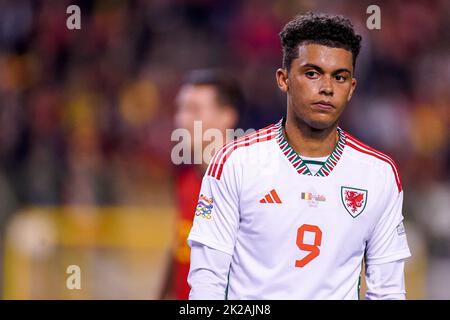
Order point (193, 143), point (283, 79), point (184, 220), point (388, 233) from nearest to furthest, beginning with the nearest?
point (388, 233)
point (283, 79)
point (184, 220)
point (193, 143)

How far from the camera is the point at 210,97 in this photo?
469 centimetres

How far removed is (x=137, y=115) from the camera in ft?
26.8

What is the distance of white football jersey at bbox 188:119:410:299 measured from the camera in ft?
9.32

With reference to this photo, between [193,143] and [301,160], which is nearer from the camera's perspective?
[301,160]

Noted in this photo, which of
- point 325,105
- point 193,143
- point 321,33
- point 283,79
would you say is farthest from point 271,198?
point 193,143

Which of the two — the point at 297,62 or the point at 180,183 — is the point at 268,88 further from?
the point at 297,62

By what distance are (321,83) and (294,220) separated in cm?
49

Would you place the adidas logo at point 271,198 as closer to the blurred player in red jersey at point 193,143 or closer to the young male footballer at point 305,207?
the young male footballer at point 305,207

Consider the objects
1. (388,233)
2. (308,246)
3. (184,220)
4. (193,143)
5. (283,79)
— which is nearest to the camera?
(308,246)

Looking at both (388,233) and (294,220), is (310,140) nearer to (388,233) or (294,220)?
(294,220)

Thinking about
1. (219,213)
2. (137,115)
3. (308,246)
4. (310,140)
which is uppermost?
(310,140)

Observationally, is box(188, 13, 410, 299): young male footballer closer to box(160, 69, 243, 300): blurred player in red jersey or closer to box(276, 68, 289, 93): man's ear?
box(276, 68, 289, 93): man's ear

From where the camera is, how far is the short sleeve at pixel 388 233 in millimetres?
2939
